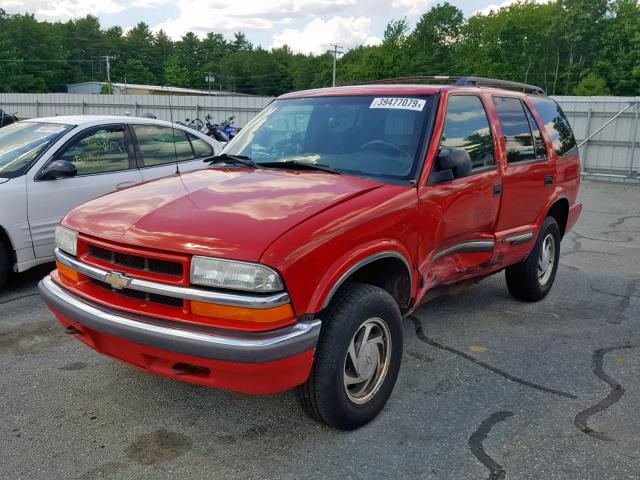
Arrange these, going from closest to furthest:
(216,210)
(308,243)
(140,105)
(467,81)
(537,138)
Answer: (308,243) < (216,210) < (467,81) < (537,138) < (140,105)

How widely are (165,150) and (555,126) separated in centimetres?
408

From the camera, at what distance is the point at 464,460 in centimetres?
290

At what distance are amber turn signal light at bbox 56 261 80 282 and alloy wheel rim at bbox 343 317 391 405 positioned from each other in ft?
5.06

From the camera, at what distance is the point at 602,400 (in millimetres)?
3578

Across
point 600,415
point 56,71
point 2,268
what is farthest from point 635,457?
point 56,71

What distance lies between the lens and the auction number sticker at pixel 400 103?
3812mm

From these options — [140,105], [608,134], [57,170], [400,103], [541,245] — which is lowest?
[541,245]

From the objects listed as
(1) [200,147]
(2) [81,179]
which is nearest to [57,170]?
(2) [81,179]

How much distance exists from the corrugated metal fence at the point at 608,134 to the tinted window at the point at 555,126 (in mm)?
11579

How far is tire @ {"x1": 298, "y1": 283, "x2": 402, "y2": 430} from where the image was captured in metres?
2.84

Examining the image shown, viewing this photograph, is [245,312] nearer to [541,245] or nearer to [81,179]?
[541,245]

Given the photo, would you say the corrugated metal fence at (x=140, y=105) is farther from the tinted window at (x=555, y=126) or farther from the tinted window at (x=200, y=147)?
the tinted window at (x=555, y=126)

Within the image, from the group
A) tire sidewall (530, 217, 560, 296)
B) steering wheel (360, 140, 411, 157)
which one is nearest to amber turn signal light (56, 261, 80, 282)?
steering wheel (360, 140, 411, 157)

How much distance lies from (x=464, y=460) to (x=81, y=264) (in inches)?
86.9
